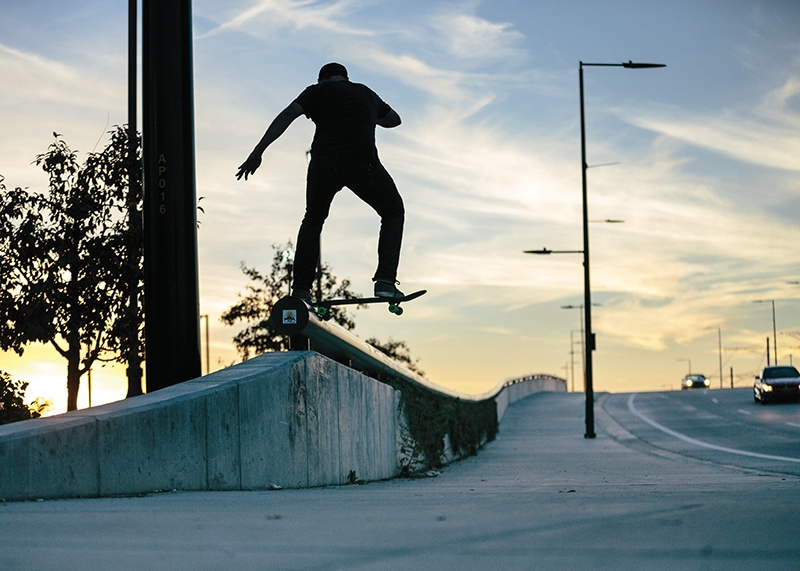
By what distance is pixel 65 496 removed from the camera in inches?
225

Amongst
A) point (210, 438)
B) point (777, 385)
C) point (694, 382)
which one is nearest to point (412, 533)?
point (210, 438)

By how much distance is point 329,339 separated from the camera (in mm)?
10742

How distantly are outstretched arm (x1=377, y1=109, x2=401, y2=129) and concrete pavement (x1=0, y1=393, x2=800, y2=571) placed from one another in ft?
14.1

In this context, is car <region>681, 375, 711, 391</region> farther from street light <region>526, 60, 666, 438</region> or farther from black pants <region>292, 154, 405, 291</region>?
black pants <region>292, 154, 405, 291</region>

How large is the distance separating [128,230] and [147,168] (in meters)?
7.11

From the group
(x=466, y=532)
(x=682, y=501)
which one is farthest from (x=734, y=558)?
(x=682, y=501)

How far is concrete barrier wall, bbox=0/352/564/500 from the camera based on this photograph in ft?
18.7

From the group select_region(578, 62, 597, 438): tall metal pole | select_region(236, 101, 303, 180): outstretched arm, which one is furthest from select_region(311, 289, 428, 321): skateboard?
select_region(578, 62, 597, 438): tall metal pole

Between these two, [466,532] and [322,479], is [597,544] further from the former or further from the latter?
[322,479]

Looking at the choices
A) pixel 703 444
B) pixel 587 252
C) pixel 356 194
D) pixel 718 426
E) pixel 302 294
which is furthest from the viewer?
pixel 587 252

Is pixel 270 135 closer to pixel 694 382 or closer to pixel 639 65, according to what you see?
pixel 639 65

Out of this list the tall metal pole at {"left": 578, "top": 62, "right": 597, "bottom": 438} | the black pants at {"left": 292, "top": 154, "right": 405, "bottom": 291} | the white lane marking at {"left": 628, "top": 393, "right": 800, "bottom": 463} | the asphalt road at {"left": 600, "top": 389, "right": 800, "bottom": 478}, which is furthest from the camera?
the tall metal pole at {"left": 578, "top": 62, "right": 597, "bottom": 438}

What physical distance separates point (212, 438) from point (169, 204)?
3261 mm

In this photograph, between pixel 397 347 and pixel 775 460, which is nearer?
pixel 775 460
